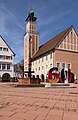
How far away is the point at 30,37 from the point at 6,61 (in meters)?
14.8

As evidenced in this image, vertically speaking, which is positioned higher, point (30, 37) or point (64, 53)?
point (30, 37)

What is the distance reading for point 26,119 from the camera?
20.2 feet

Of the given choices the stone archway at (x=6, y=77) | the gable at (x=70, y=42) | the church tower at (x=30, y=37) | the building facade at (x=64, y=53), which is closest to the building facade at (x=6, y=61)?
the stone archway at (x=6, y=77)

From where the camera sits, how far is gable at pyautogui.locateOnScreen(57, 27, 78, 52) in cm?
5109

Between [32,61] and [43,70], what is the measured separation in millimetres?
10757

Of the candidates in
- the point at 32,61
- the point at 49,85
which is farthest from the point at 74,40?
the point at 49,85

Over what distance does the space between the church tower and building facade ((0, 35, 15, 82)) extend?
33.9ft

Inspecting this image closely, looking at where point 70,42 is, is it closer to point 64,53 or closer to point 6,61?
point 64,53

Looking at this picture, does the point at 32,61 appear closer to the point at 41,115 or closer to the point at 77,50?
the point at 77,50

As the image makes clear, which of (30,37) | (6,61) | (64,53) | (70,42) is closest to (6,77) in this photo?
(6,61)

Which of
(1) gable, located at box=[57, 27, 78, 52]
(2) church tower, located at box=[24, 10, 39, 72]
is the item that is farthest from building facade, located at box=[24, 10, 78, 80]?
(2) church tower, located at box=[24, 10, 39, 72]

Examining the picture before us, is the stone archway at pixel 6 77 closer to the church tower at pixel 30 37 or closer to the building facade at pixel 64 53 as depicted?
the building facade at pixel 64 53

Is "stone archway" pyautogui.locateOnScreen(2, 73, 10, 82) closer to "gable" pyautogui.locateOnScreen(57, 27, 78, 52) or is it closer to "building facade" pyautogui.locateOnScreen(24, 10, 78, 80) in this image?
"building facade" pyautogui.locateOnScreen(24, 10, 78, 80)

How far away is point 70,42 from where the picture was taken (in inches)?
2060
